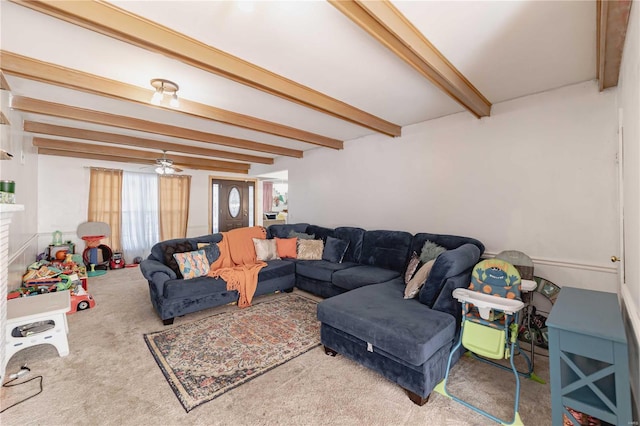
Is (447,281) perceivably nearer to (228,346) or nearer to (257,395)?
(257,395)

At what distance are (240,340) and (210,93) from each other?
256 cm

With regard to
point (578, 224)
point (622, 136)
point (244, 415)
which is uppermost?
point (622, 136)

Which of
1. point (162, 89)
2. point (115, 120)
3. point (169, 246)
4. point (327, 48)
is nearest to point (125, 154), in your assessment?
point (115, 120)

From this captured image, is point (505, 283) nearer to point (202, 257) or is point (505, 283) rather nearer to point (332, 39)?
point (332, 39)

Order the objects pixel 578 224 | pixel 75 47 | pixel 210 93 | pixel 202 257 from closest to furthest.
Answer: pixel 75 47 → pixel 578 224 → pixel 210 93 → pixel 202 257

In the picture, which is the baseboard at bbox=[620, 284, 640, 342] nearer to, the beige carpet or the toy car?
the beige carpet

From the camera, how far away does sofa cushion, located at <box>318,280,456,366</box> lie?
187 centimetres

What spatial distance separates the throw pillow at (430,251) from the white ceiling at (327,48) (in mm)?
1672

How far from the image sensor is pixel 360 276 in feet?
11.4

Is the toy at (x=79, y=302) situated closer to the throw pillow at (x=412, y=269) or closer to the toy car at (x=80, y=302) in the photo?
the toy car at (x=80, y=302)

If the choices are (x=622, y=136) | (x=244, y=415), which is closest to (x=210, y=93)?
(x=244, y=415)

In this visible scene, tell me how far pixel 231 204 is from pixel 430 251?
615cm

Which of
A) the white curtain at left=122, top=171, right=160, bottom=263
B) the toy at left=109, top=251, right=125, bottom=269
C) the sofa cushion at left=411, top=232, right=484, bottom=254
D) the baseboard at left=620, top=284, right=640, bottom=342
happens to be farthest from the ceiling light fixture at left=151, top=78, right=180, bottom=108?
the toy at left=109, top=251, right=125, bottom=269

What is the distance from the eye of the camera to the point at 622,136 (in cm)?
204
